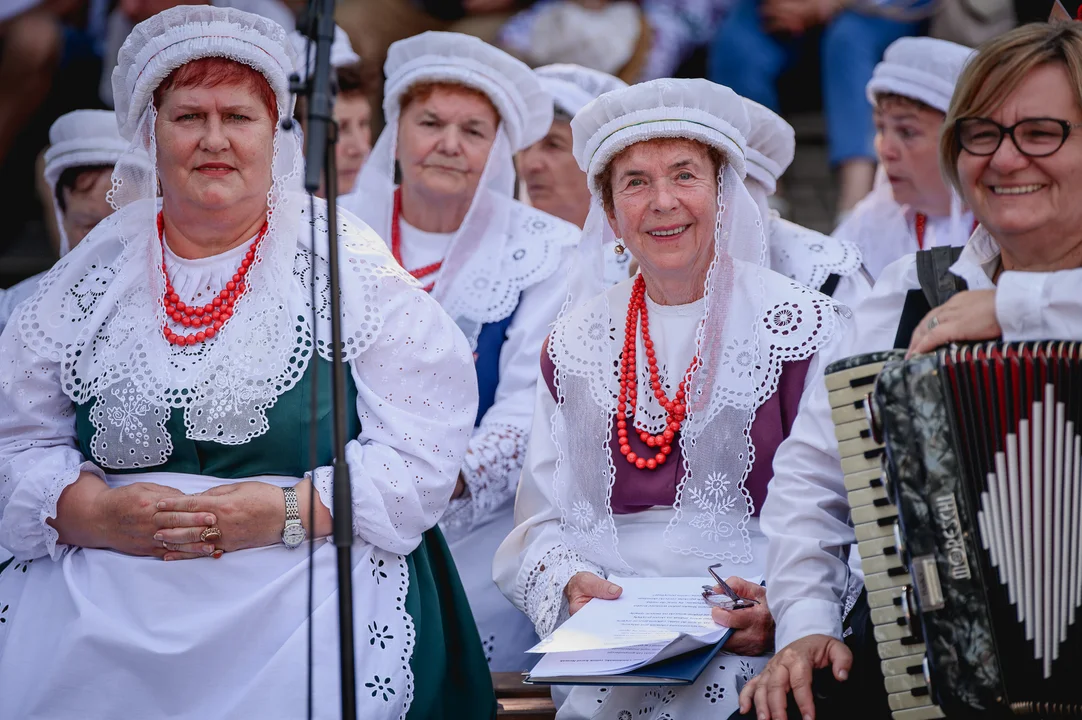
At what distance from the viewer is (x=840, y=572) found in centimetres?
295

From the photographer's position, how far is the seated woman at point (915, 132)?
4.96 metres

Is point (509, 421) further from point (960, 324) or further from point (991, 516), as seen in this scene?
point (991, 516)

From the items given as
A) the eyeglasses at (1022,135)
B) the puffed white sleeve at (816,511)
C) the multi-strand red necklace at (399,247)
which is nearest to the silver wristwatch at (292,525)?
the puffed white sleeve at (816,511)

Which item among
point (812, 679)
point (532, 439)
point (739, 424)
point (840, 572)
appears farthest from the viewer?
point (532, 439)

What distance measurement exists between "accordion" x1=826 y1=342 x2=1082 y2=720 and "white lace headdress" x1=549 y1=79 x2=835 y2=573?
916 millimetres

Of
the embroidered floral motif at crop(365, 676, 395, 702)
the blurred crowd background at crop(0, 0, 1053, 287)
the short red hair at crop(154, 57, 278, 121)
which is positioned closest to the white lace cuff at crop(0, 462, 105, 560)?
the embroidered floral motif at crop(365, 676, 395, 702)

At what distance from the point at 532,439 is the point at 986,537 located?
4.98 ft

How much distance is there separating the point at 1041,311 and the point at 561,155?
3180mm

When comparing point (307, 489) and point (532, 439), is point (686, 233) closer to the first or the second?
point (532, 439)

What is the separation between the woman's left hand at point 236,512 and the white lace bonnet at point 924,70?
3.17m

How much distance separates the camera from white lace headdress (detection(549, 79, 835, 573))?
3.37 metres

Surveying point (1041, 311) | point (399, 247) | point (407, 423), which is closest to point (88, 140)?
point (399, 247)

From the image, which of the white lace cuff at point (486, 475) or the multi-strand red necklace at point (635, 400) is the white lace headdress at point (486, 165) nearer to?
the white lace cuff at point (486, 475)

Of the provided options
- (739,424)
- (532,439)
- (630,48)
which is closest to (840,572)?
(739,424)
